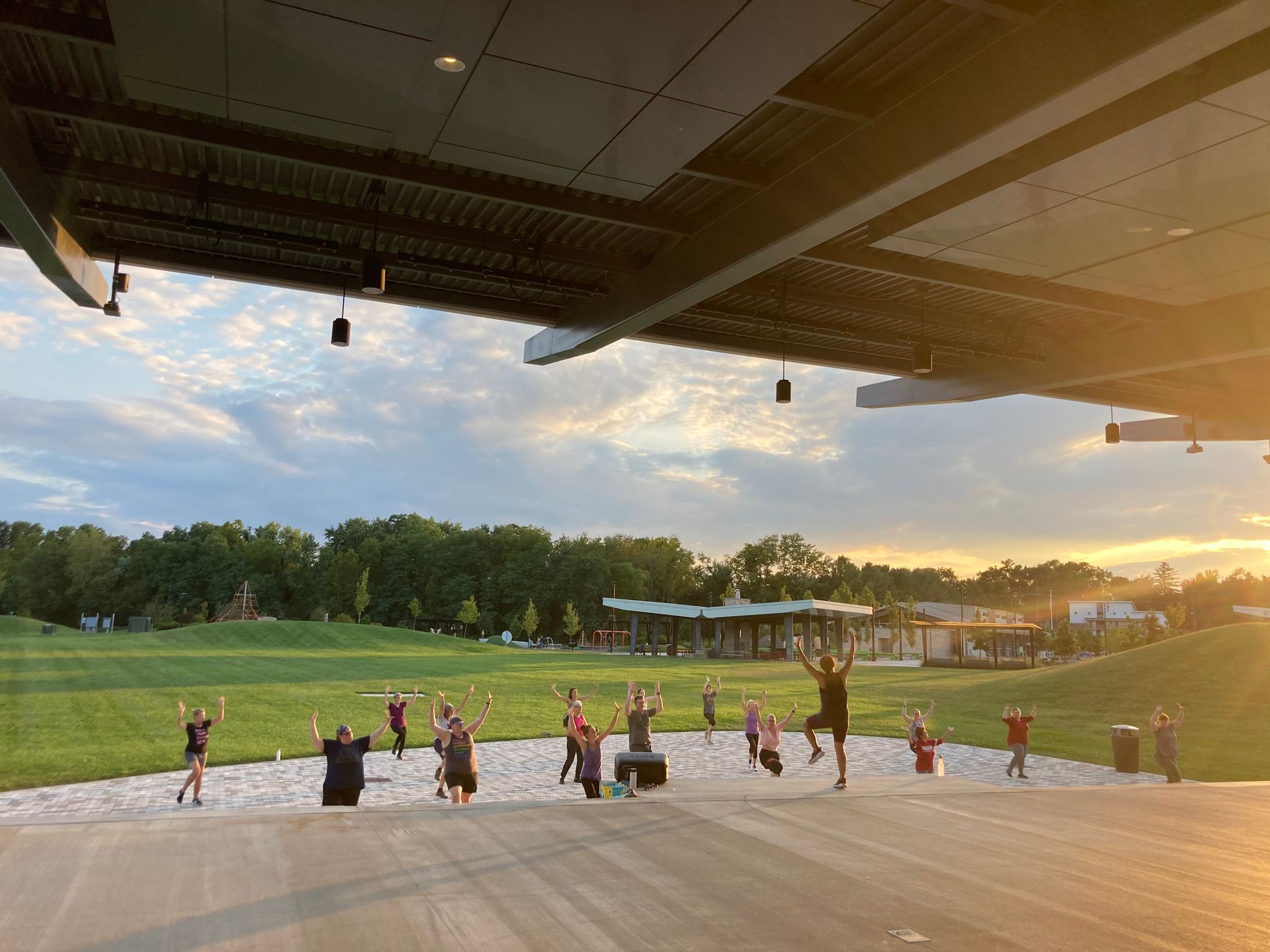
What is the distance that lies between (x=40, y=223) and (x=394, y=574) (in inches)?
3962

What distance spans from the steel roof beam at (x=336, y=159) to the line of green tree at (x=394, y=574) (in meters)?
80.2

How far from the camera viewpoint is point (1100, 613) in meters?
131

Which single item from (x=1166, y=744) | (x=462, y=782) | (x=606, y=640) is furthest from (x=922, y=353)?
(x=606, y=640)

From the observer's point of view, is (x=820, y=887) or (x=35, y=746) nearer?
(x=820, y=887)

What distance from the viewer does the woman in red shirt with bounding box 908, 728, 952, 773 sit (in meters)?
16.5

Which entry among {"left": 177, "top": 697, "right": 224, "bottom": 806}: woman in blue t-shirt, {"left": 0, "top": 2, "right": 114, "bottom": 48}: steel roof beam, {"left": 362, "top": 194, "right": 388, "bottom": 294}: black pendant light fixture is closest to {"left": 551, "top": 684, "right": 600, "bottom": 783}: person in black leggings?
{"left": 177, "top": 697, "right": 224, "bottom": 806}: woman in blue t-shirt

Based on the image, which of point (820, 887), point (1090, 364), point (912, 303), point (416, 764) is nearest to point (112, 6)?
point (820, 887)

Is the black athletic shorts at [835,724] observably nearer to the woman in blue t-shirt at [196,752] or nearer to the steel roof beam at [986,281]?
the steel roof beam at [986,281]

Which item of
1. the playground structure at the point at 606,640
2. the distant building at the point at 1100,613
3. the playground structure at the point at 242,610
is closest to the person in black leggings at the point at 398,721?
the playground structure at the point at 606,640

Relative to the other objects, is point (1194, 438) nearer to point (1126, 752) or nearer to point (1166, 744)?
point (1166, 744)

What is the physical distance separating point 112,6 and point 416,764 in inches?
632

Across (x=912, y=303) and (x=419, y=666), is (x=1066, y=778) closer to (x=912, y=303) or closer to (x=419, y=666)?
(x=912, y=303)

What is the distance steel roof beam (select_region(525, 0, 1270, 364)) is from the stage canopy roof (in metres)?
0.02

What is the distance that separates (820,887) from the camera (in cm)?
530
